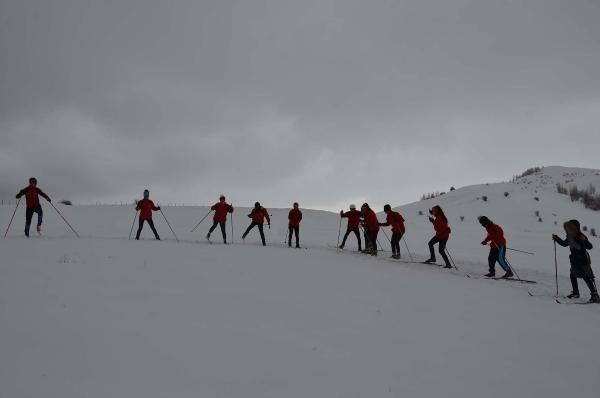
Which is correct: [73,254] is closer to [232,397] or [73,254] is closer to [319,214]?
[232,397]

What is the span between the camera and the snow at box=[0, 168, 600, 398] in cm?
418

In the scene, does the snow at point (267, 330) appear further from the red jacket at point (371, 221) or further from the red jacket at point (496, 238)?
the red jacket at point (371, 221)

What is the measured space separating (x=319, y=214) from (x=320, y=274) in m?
Answer: 15.9

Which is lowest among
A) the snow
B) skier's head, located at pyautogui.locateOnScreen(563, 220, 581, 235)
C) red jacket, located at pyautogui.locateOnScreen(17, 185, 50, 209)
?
the snow

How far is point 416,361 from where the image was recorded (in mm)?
5129

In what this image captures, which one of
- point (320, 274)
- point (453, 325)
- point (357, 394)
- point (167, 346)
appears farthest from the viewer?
point (320, 274)

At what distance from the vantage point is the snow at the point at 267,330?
13.7ft

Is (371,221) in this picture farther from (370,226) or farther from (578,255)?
(578,255)

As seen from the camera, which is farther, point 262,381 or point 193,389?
point 262,381

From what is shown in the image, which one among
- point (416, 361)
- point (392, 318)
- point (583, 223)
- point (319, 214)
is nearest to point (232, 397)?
point (416, 361)

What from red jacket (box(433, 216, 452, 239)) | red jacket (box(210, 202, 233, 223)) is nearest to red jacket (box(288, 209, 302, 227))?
red jacket (box(210, 202, 233, 223))

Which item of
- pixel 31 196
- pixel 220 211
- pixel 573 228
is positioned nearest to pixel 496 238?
pixel 573 228

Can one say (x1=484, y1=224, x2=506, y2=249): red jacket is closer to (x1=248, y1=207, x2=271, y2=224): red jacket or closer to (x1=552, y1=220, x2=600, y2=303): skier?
(x1=552, y1=220, x2=600, y2=303): skier

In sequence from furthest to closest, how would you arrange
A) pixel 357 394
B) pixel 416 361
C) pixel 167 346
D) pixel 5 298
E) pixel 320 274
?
pixel 320 274
pixel 5 298
pixel 416 361
pixel 167 346
pixel 357 394
